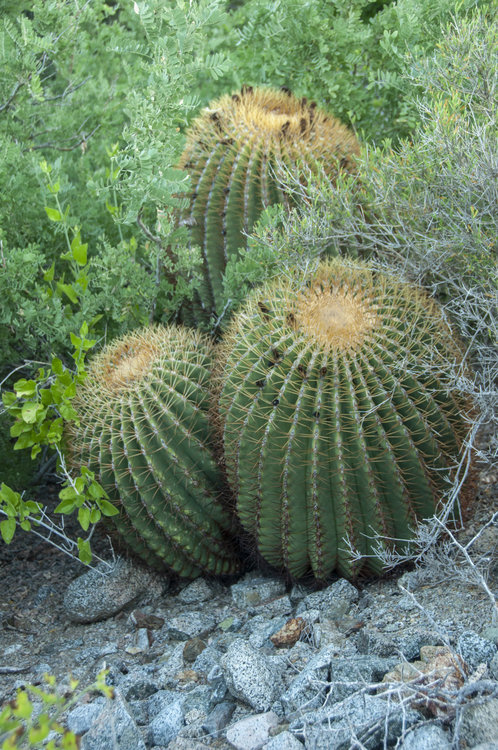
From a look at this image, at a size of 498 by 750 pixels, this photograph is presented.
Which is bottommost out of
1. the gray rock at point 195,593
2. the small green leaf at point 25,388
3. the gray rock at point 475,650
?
the gray rock at point 195,593

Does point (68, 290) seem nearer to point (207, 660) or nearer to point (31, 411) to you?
point (31, 411)

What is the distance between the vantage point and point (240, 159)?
3.70m

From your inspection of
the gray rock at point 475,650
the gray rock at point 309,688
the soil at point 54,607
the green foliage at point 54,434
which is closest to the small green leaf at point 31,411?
the green foliage at point 54,434

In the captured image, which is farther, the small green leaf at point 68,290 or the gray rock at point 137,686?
the small green leaf at point 68,290

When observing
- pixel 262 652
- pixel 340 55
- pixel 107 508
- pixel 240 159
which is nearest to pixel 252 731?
pixel 262 652

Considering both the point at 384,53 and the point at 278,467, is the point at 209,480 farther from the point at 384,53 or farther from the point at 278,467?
the point at 384,53

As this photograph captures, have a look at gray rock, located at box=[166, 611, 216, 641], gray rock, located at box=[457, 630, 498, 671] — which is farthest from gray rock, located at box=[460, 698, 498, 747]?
gray rock, located at box=[166, 611, 216, 641]

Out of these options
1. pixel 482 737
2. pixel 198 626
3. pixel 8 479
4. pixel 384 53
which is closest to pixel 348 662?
pixel 482 737

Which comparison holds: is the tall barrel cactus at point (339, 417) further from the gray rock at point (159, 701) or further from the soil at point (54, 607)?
the gray rock at point (159, 701)

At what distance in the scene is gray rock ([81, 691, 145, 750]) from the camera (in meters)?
2.14

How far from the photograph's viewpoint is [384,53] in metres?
4.25

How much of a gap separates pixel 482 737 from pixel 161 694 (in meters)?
1.06

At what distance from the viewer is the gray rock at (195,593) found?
129 inches

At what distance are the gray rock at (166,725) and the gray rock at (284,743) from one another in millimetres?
361
